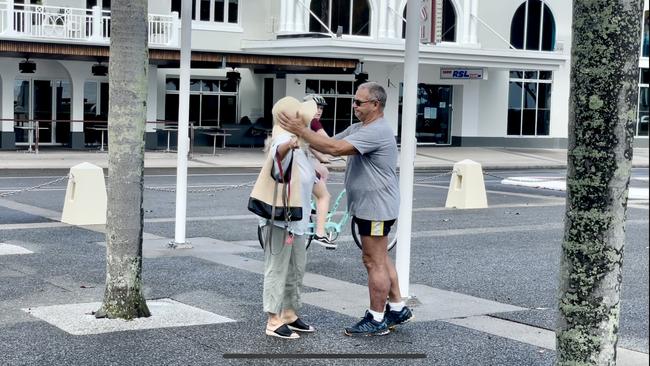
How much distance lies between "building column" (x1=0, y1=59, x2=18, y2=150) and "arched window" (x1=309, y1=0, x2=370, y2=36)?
12.3 m

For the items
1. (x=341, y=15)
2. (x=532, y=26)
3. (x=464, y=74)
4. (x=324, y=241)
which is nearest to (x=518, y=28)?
(x=532, y=26)

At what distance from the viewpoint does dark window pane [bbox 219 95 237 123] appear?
126ft

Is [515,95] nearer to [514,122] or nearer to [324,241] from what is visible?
[514,122]

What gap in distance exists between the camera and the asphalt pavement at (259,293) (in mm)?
7152

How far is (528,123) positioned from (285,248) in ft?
127

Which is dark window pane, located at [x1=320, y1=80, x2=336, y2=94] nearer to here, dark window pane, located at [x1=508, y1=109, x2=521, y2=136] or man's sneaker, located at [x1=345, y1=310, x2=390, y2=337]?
dark window pane, located at [x1=508, y1=109, x2=521, y2=136]

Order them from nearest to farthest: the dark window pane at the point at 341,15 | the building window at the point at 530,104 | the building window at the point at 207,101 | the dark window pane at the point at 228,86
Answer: the building window at the point at 207,101, the dark window pane at the point at 228,86, the dark window pane at the point at 341,15, the building window at the point at 530,104

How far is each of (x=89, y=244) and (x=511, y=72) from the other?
3428 centimetres

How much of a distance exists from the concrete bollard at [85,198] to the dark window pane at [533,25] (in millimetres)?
33090

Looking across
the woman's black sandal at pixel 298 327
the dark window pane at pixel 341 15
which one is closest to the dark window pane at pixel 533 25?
the dark window pane at pixel 341 15

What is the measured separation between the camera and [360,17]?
40.5 meters

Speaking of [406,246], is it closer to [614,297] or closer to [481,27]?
[614,297]

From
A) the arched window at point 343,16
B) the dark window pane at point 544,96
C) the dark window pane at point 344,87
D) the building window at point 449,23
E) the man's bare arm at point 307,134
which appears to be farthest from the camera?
the dark window pane at point 544,96

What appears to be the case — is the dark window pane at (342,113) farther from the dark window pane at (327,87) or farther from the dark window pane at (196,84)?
the dark window pane at (196,84)
